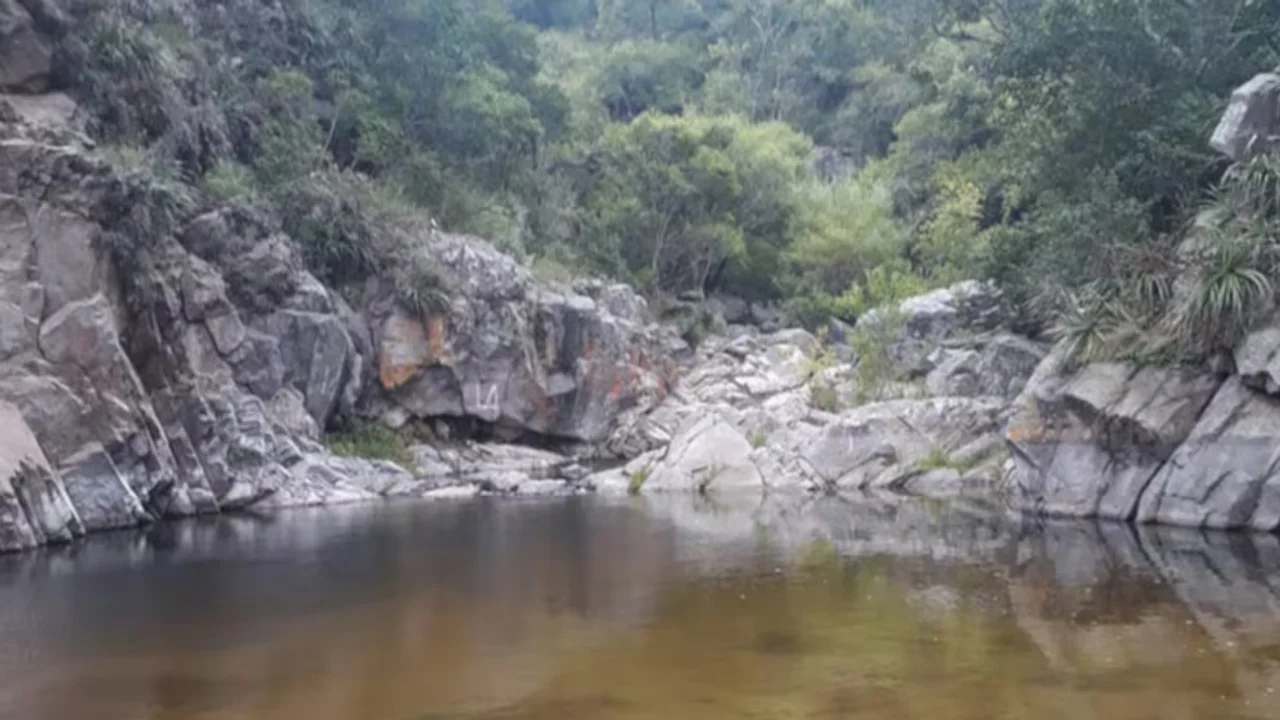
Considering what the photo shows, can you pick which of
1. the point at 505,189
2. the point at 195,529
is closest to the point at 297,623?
the point at 195,529

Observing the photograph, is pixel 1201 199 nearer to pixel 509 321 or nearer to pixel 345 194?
pixel 509 321

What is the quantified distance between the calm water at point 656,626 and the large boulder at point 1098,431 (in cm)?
124

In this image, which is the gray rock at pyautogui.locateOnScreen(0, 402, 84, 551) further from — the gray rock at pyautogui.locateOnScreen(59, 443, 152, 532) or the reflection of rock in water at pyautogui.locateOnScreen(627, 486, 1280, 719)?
the reflection of rock in water at pyautogui.locateOnScreen(627, 486, 1280, 719)

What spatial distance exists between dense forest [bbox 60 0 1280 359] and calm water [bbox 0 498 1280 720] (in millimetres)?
6752

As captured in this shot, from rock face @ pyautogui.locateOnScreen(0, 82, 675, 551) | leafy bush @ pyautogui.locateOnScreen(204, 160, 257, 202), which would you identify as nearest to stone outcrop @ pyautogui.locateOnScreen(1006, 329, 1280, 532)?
rock face @ pyautogui.locateOnScreen(0, 82, 675, 551)

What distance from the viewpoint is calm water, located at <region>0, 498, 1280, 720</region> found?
892 centimetres

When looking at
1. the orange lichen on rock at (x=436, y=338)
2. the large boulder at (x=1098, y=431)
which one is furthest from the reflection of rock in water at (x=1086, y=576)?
the orange lichen on rock at (x=436, y=338)

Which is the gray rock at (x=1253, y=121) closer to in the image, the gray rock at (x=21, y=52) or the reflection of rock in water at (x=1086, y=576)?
the reflection of rock in water at (x=1086, y=576)

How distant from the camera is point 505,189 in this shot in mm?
43469

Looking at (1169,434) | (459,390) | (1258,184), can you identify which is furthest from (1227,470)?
(459,390)

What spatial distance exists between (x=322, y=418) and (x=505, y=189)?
15490mm

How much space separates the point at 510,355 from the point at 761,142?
61.8ft

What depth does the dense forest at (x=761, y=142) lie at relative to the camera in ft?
71.3

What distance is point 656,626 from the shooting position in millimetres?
11898
